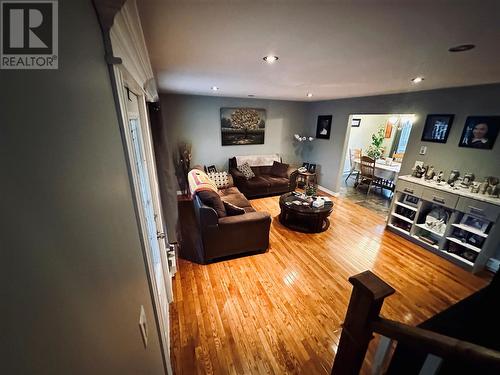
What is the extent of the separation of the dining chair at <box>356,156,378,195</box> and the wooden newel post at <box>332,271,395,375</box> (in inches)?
202

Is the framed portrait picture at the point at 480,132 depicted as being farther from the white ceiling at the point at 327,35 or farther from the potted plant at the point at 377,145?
the potted plant at the point at 377,145

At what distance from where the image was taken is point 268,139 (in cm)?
574

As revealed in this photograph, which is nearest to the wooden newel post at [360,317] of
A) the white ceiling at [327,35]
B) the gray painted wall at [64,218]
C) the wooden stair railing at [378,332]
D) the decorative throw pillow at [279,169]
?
the wooden stair railing at [378,332]

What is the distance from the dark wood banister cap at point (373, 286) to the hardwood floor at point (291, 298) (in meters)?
1.37

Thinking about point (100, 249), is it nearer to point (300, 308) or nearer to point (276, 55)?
point (276, 55)

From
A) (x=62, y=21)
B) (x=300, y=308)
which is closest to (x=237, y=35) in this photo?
(x=62, y=21)

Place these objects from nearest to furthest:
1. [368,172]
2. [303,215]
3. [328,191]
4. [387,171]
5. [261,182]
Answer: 1. [303,215]
2. [261,182]
3. [387,171]
4. [368,172]
5. [328,191]

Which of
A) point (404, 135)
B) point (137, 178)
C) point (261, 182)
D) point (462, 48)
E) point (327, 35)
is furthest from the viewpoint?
point (404, 135)

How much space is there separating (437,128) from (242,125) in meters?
3.85

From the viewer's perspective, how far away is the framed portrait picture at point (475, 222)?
2598 mm

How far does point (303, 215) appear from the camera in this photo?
136 inches

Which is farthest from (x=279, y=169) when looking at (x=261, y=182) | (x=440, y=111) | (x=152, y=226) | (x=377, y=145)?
(x=152, y=226)

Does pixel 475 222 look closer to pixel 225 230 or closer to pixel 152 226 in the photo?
pixel 225 230

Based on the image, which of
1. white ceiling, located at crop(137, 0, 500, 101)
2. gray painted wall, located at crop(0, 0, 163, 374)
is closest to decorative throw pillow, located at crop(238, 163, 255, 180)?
white ceiling, located at crop(137, 0, 500, 101)
